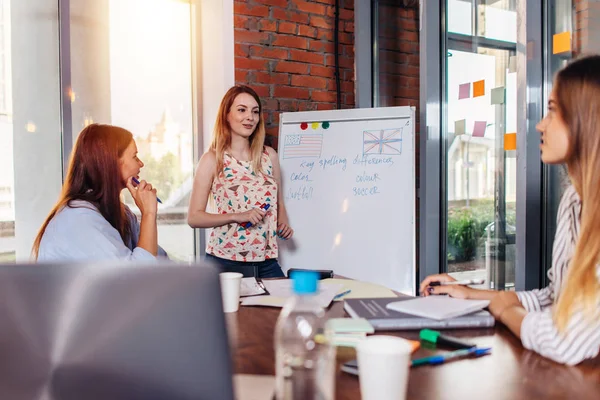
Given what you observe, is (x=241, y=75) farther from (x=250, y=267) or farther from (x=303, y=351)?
(x=303, y=351)

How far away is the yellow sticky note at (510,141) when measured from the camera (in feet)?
8.26

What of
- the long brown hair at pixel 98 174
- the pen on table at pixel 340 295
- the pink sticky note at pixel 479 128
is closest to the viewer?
the pen on table at pixel 340 295

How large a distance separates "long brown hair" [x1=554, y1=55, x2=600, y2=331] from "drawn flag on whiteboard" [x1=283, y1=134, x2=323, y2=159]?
6.56 ft

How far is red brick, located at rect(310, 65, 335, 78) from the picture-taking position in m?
3.61

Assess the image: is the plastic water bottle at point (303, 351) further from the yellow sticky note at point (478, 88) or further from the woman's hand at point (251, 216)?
the yellow sticky note at point (478, 88)

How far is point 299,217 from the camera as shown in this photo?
314cm

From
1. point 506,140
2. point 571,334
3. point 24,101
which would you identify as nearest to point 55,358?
point 571,334

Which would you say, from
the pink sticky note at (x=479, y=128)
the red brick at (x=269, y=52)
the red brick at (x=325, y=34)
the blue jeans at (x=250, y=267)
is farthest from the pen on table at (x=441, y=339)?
the red brick at (x=325, y=34)

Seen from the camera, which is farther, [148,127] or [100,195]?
[148,127]

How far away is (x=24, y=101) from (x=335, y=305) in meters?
2.39

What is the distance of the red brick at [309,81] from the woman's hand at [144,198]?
174cm

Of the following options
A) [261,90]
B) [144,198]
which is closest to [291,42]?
[261,90]

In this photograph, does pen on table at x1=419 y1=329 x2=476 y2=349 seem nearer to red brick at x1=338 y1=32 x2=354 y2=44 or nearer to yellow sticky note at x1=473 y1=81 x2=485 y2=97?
yellow sticky note at x1=473 y1=81 x2=485 y2=97

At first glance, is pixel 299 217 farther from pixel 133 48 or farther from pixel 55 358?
pixel 55 358
